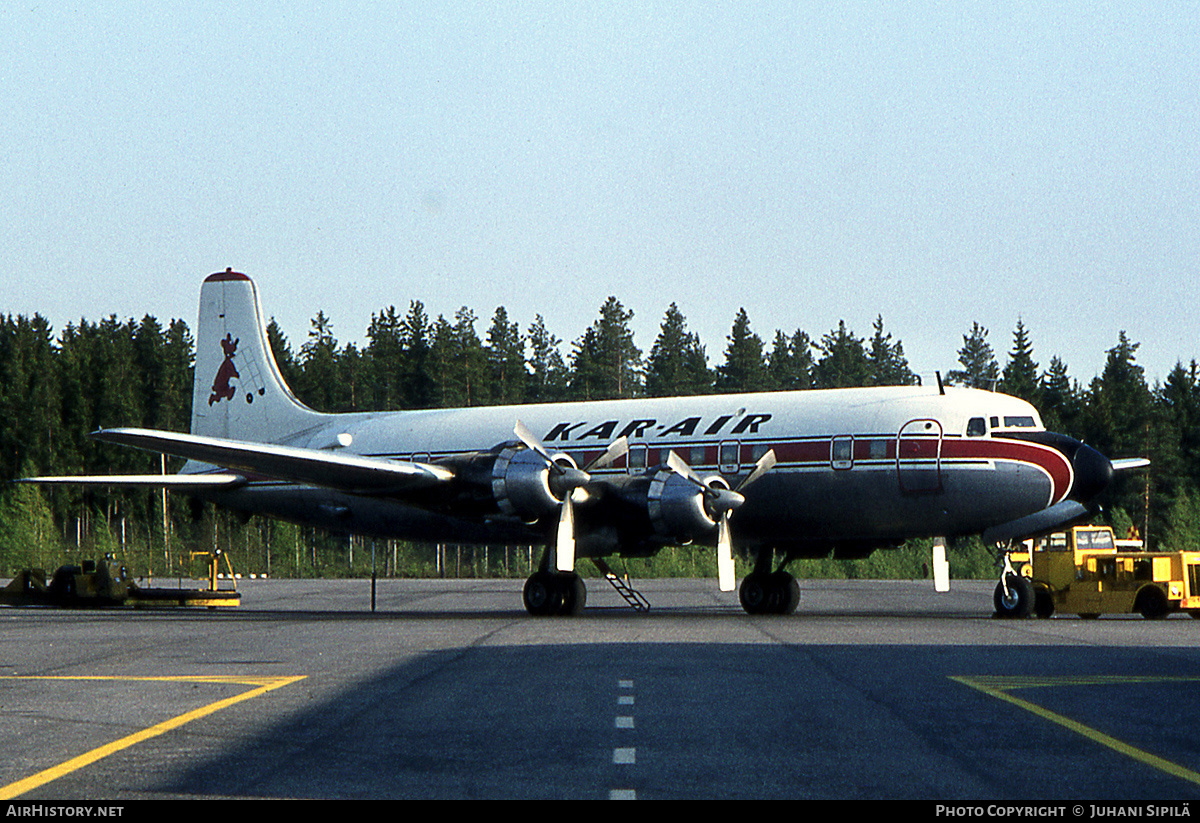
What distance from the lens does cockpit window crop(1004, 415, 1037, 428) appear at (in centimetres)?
2675

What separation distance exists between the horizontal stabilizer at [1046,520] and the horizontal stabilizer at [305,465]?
1187cm

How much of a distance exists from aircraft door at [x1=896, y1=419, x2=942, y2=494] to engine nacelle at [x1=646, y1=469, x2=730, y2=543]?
395 centimetres

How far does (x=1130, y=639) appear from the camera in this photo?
21.4m

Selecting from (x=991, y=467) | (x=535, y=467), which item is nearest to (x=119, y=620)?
(x=535, y=467)

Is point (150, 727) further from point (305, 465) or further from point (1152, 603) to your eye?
point (1152, 603)

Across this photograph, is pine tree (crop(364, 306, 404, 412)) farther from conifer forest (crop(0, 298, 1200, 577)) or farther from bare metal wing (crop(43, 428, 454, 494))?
bare metal wing (crop(43, 428, 454, 494))

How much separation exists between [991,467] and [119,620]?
733 inches

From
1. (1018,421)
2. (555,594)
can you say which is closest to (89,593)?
(555,594)

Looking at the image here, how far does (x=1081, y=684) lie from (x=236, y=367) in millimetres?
28931

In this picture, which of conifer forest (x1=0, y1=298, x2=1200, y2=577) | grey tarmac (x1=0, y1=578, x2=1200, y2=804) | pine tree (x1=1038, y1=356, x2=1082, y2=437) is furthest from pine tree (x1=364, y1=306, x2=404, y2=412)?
grey tarmac (x1=0, y1=578, x2=1200, y2=804)

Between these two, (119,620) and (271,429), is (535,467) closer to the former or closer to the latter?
(119,620)

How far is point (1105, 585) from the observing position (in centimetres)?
2912

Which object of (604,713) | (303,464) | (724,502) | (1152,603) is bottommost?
(1152,603)

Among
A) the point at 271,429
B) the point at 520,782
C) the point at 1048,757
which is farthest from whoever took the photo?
the point at 271,429
